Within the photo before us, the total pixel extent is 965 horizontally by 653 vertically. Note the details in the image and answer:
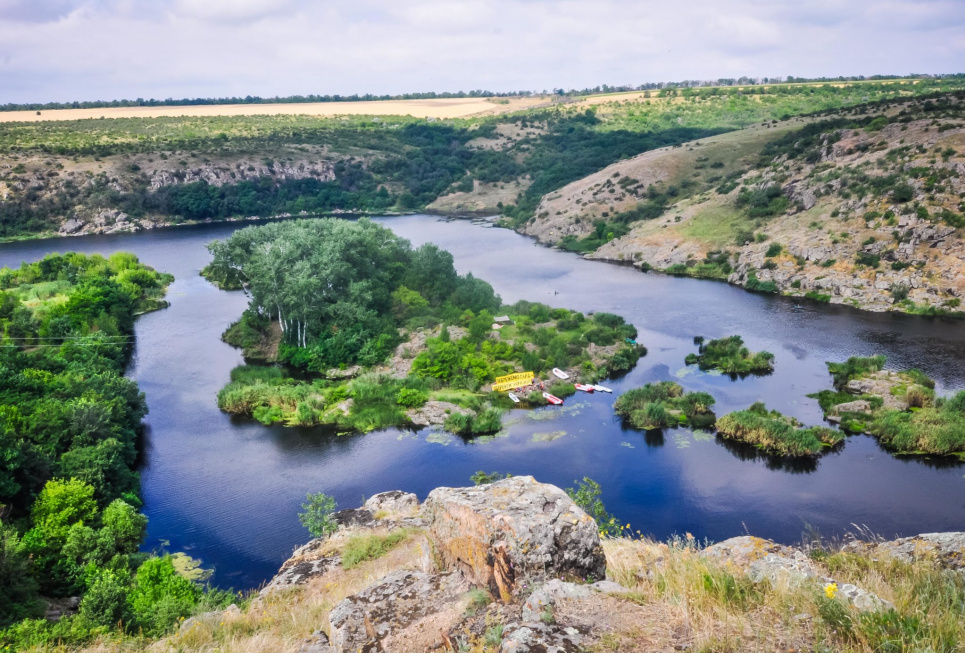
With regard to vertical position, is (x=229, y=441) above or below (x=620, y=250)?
below

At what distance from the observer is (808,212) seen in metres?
69.6

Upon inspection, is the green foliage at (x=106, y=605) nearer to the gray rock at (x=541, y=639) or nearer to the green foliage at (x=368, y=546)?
the green foliage at (x=368, y=546)

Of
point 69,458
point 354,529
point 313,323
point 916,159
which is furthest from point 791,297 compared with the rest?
point 69,458

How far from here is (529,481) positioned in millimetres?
11961

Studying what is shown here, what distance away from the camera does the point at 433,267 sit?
181ft

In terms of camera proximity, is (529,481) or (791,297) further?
(791,297)

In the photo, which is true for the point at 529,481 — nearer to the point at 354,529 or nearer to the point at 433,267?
the point at 354,529

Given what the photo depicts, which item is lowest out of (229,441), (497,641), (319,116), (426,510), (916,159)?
(229,441)

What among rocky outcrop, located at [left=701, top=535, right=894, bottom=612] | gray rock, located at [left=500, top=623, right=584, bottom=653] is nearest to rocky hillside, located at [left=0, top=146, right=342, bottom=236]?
rocky outcrop, located at [left=701, top=535, right=894, bottom=612]

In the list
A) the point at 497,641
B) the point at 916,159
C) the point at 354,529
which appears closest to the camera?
the point at 497,641

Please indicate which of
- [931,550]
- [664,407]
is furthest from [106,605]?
[664,407]

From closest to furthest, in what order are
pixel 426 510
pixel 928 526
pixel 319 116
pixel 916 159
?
1. pixel 426 510
2. pixel 928 526
3. pixel 916 159
4. pixel 319 116

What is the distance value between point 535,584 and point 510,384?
105 feet

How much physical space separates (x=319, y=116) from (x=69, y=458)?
7064 inches
